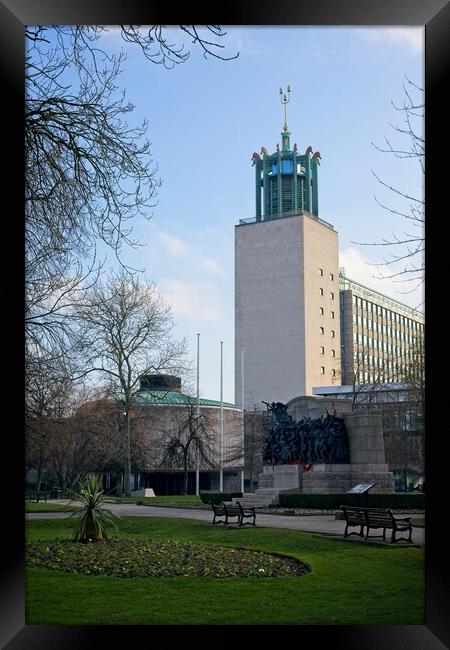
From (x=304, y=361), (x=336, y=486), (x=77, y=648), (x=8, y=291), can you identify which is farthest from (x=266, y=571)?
(x=304, y=361)

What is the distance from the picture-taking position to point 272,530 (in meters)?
16.7

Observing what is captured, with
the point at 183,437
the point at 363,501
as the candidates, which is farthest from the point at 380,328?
the point at 363,501

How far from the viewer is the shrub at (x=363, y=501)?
75.2 ft

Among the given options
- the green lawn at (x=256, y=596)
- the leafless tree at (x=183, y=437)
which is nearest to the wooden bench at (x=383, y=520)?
the green lawn at (x=256, y=596)

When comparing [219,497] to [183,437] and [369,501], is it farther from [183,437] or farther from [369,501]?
[183,437]

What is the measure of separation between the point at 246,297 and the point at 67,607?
2042 inches

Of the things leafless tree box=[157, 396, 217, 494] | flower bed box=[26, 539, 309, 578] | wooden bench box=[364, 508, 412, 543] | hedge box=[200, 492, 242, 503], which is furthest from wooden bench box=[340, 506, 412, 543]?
leafless tree box=[157, 396, 217, 494]

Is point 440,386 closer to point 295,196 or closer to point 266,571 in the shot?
point 266,571

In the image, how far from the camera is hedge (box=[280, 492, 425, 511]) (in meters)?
22.9

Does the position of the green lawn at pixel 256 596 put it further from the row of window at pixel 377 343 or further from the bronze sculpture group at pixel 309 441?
the row of window at pixel 377 343

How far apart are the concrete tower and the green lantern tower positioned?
7 cm

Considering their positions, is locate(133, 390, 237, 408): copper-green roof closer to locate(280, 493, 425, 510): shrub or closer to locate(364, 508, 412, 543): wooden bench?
locate(280, 493, 425, 510): shrub

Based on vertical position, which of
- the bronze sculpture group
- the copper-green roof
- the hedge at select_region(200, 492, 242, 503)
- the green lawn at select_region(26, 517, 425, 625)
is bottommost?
the hedge at select_region(200, 492, 242, 503)

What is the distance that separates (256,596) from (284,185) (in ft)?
179
